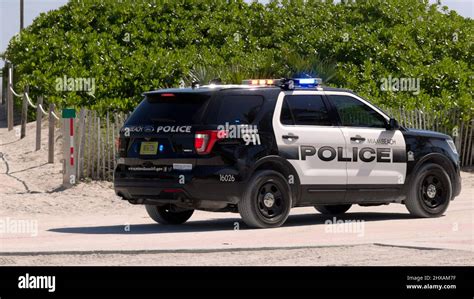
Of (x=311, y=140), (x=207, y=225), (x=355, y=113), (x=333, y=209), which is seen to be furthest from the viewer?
(x=333, y=209)

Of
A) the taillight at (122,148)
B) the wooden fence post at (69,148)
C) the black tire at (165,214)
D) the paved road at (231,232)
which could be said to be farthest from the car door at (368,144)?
the wooden fence post at (69,148)

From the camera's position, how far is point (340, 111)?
15547mm

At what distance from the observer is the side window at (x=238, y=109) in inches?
565

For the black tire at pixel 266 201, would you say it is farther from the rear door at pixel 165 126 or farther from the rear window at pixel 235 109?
the rear door at pixel 165 126

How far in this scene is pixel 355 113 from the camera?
1559 centimetres

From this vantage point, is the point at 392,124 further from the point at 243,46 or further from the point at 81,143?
the point at 243,46

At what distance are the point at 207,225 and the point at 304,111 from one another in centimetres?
214

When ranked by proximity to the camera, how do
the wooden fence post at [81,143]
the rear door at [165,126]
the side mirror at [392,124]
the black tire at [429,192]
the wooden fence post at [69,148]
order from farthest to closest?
the wooden fence post at [81,143]
the wooden fence post at [69,148]
the black tire at [429,192]
the side mirror at [392,124]
the rear door at [165,126]

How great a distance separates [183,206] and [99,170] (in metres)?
6.95

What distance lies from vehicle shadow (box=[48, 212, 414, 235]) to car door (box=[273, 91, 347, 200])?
780mm

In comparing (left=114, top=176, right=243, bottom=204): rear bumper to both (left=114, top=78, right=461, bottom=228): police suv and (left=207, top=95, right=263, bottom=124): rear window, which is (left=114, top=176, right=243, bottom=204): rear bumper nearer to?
(left=114, top=78, right=461, bottom=228): police suv

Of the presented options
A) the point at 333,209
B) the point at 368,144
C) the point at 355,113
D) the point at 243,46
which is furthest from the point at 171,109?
the point at 243,46

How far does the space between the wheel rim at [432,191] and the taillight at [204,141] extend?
3777 millimetres

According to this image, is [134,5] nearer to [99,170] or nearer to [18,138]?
[18,138]
